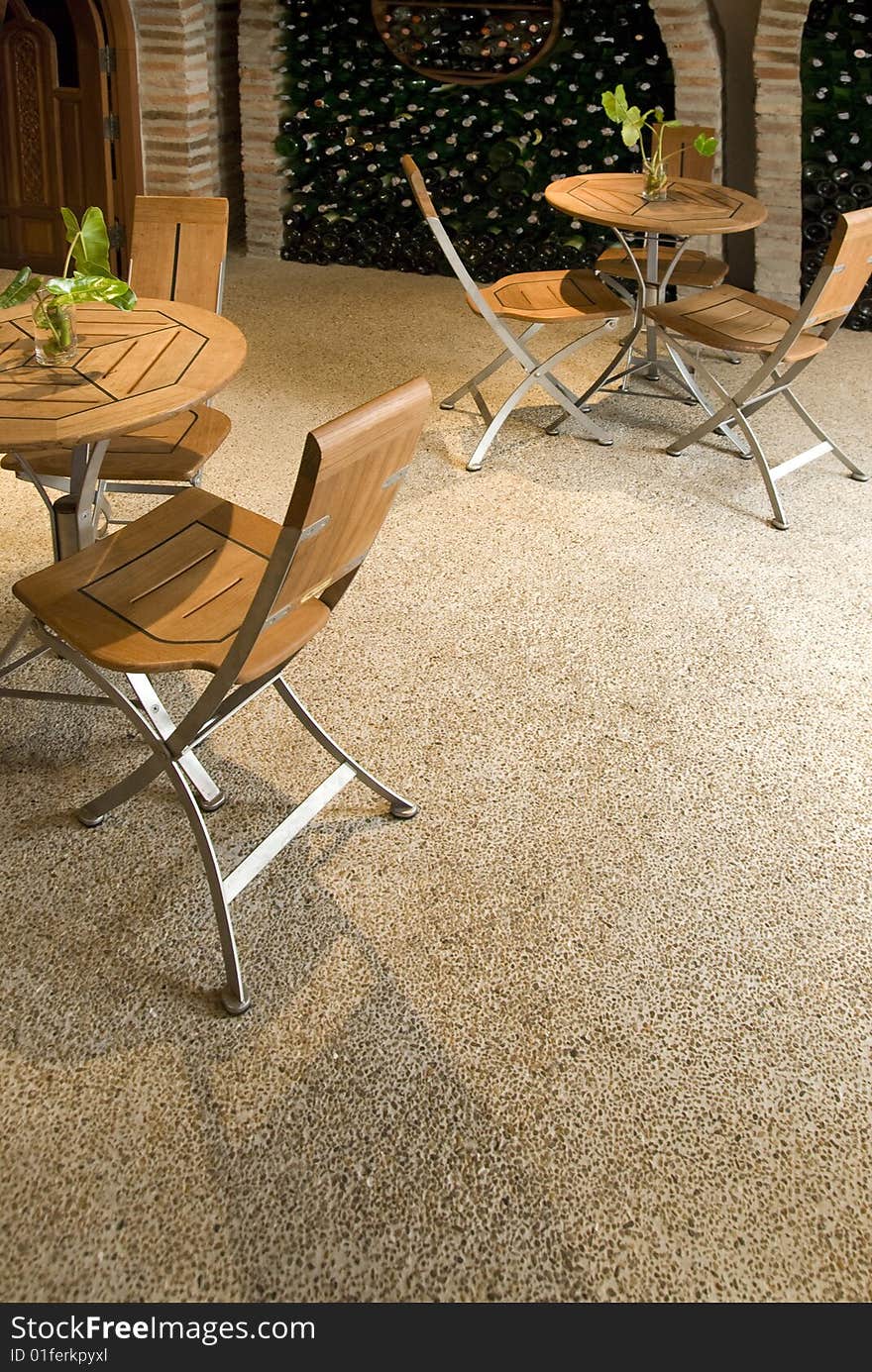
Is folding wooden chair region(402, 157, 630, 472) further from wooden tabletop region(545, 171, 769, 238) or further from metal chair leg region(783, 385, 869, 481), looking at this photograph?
metal chair leg region(783, 385, 869, 481)

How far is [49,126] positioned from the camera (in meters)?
5.74

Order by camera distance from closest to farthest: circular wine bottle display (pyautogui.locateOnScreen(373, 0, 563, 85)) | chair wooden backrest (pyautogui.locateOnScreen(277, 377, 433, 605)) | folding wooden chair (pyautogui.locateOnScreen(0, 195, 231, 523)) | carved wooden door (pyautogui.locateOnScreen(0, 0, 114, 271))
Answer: chair wooden backrest (pyautogui.locateOnScreen(277, 377, 433, 605)) → folding wooden chair (pyautogui.locateOnScreen(0, 195, 231, 523)) → carved wooden door (pyautogui.locateOnScreen(0, 0, 114, 271)) → circular wine bottle display (pyautogui.locateOnScreen(373, 0, 563, 85))

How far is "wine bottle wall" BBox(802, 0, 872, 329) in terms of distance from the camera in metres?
5.19

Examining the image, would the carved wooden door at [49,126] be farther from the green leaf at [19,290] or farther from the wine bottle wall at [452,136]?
the green leaf at [19,290]

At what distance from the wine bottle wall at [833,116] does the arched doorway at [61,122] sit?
10.1 feet

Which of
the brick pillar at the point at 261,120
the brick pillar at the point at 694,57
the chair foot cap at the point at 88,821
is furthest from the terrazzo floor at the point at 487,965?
the brick pillar at the point at 261,120

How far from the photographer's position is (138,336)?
2.74m

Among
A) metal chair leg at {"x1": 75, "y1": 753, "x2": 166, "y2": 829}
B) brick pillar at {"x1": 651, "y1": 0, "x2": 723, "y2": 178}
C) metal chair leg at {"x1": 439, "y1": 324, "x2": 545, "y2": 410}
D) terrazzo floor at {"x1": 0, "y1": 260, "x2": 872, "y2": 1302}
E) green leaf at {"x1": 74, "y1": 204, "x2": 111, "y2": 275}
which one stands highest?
brick pillar at {"x1": 651, "y1": 0, "x2": 723, "y2": 178}

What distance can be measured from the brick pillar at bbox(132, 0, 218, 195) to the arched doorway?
0.10 meters

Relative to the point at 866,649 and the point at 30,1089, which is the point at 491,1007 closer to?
the point at 30,1089

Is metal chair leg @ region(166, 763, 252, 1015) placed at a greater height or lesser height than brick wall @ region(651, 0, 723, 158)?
lesser

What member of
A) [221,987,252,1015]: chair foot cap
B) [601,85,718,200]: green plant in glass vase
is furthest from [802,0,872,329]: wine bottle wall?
[221,987,252,1015]: chair foot cap

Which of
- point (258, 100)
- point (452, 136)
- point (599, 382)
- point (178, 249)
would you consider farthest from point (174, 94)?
point (178, 249)

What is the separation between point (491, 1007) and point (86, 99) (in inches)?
200
